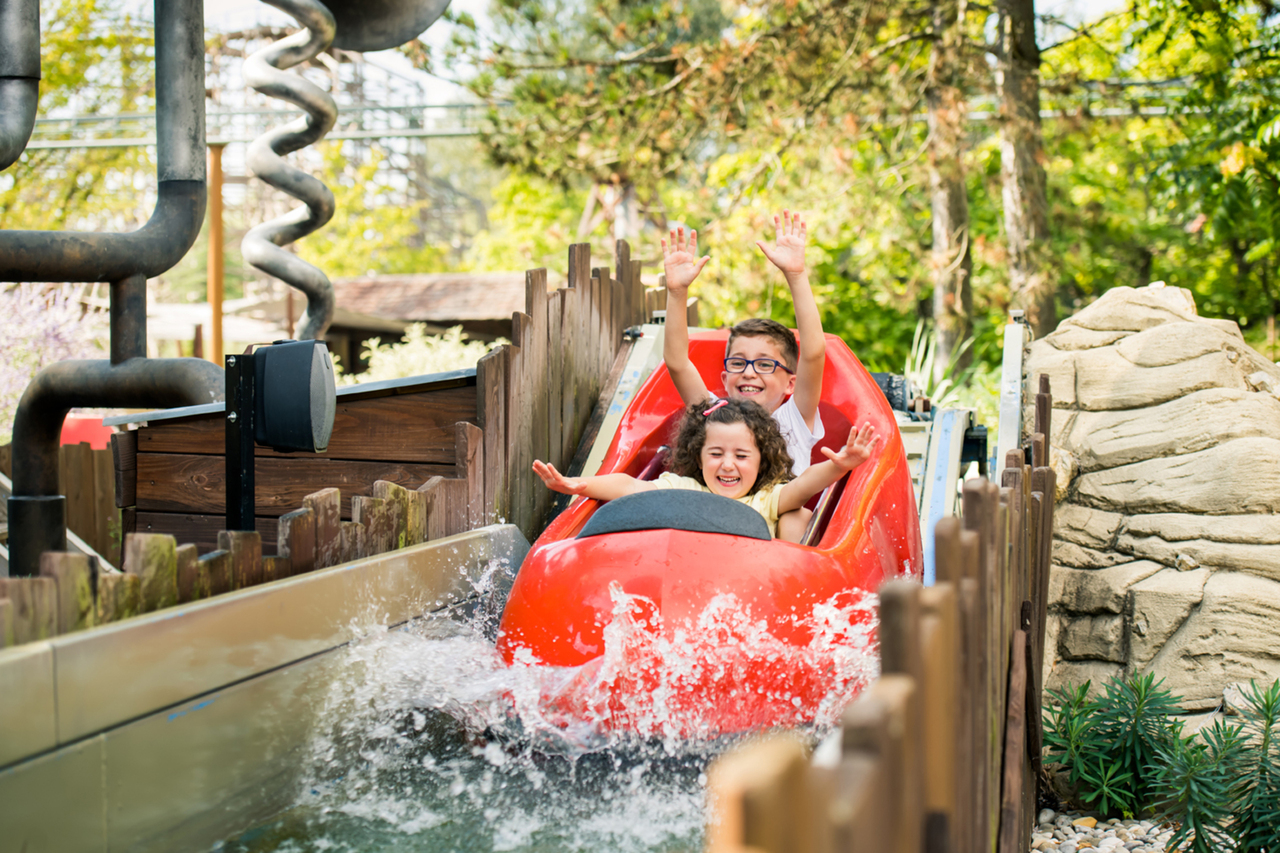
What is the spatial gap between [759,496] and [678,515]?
2.11 feet

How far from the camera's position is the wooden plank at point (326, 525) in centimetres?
242

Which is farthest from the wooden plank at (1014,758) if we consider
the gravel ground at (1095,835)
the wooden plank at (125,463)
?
the wooden plank at (125,463)

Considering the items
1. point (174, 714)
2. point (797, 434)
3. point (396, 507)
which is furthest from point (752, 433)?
point (174, 714)

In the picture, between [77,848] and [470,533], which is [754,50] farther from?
[77,848]

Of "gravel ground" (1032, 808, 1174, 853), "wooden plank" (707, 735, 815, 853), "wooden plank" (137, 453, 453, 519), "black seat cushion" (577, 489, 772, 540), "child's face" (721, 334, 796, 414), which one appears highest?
"child's face" (721, 334, 796, 414)

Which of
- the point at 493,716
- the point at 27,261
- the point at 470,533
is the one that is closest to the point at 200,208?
the point at 27,261

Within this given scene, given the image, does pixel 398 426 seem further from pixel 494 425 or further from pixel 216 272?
pixel 216 272

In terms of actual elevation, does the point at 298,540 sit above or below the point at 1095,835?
above

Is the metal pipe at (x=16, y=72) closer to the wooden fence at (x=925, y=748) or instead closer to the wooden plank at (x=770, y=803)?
the wooden fence at (x=925, y=748)

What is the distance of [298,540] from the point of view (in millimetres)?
2359

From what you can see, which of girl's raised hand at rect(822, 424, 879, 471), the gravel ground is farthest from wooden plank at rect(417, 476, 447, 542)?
the gravel ground

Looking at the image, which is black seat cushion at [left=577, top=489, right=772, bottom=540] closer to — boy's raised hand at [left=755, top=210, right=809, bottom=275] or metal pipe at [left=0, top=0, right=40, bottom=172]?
boy's raised hand at [left=755, top=210, right=809, bottom=275]

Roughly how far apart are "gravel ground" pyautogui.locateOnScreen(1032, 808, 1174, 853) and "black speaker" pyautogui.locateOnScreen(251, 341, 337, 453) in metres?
2.27

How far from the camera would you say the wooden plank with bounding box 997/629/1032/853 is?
6.82 ft
